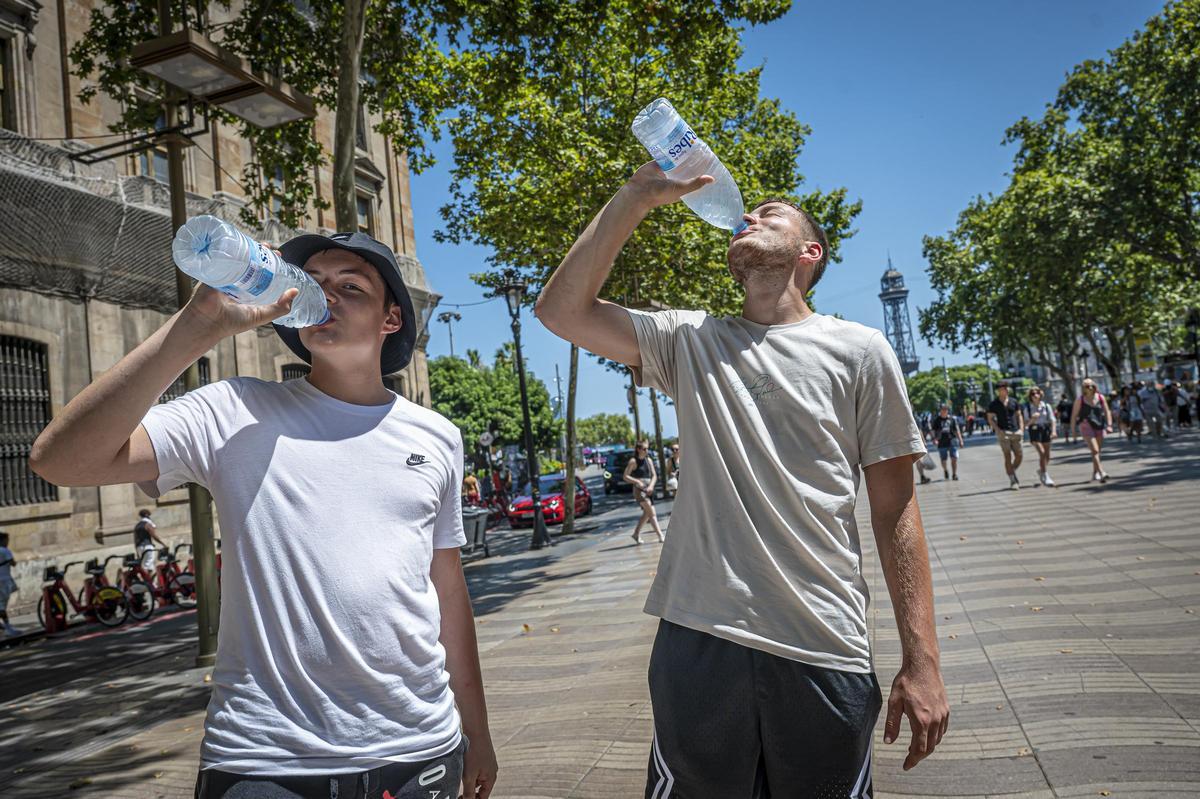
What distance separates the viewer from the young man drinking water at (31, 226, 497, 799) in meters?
1.66

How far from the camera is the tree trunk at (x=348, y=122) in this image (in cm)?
821

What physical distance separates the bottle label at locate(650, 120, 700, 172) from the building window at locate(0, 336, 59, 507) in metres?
17.3

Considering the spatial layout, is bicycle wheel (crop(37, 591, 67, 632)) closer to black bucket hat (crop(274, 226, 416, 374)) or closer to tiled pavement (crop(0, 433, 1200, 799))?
tiled pavement (crop(0, 433, 1200, 799))

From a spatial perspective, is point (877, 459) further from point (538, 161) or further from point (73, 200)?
point (73, 200)

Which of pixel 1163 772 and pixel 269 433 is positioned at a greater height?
pixel 269 433

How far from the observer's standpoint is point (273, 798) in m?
1.66

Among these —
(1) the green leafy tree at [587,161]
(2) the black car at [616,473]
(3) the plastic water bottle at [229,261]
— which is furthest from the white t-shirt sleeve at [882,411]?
(2) the black car at [616,473]

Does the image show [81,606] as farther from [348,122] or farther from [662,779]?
[662,779]

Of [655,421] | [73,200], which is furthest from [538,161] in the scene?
[655,421]

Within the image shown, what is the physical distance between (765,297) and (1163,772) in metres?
2.79

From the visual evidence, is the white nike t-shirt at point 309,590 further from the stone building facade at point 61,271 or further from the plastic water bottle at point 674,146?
the stone building facade at point 61,271

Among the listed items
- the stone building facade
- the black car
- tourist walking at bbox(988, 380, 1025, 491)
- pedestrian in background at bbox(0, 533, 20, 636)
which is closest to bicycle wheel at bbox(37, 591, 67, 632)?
pedestrian in background at bbox(0, 533, 20, 636)

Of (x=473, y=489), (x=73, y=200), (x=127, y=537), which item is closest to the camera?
(x=73, y=200)

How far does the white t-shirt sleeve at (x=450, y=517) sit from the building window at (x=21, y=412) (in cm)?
1698
